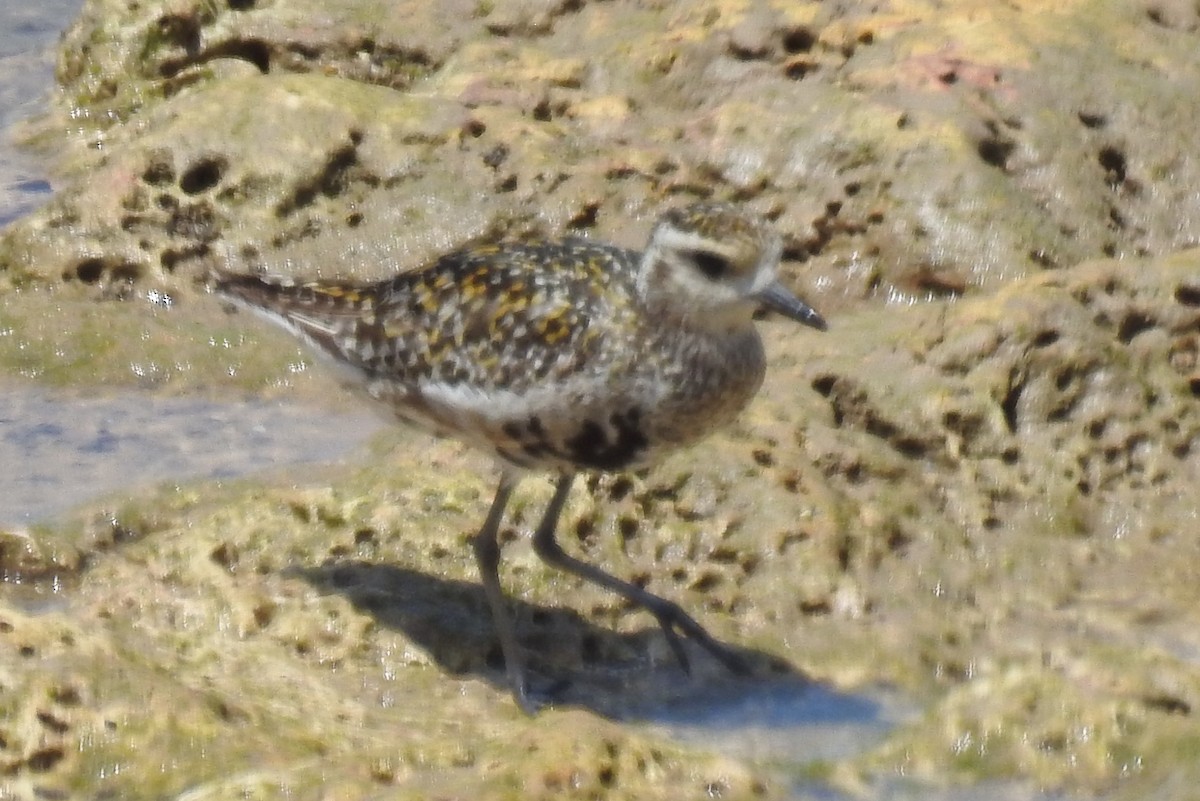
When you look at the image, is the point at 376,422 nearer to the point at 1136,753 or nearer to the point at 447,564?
the point at 447,564

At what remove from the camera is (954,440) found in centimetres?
668

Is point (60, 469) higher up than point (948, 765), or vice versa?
point (948, 765)

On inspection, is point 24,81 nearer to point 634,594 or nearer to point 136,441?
point 136,441

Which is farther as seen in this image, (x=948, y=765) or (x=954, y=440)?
(x=954, y=440)

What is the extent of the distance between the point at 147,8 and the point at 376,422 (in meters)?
4.04

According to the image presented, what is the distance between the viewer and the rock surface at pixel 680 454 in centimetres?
509

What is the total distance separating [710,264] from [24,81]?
7115 millimetres

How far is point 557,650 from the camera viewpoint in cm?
608

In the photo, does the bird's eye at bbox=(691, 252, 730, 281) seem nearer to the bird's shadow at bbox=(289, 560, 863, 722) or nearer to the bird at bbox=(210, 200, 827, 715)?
the bird at bbox=(210, 200, 827, 715)

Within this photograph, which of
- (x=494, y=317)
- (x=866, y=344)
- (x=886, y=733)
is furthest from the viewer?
(x=866, y=344)

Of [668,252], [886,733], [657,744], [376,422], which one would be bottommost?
[376,422]

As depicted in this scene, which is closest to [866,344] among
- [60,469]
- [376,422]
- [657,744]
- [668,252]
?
[668,252]

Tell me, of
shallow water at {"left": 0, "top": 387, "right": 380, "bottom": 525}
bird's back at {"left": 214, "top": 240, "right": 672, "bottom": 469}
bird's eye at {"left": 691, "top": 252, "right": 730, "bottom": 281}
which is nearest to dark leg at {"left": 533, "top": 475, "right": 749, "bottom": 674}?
bird's back at {"left": 214, "top": 240, "right": 672, "bottom": 469}

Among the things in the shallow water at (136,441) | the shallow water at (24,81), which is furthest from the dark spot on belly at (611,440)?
the shallow water at (24,81)
